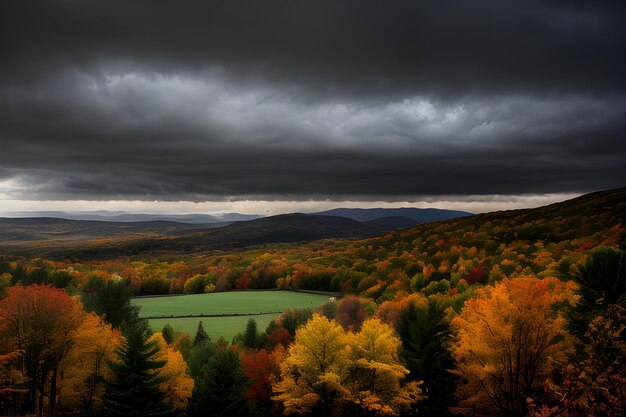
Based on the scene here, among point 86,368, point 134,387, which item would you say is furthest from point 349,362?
point 86,368

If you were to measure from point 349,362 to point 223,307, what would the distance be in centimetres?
7160

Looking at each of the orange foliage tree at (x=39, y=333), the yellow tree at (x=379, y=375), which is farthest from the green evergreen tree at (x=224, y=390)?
the orange foliage tree at (x=39, y=333)

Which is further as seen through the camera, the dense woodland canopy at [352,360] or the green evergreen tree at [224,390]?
the green evergreen tree at [224,390]

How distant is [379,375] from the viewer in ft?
167

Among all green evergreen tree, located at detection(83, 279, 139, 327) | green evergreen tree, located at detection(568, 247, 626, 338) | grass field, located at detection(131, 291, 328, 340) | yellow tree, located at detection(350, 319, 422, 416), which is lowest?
grass field, located at detection(131, 291, 328, 340)

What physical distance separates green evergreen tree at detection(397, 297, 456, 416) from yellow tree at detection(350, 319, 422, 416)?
1.80m

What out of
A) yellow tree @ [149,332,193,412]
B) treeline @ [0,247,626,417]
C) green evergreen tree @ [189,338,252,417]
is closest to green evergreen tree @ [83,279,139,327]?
treeline @ [0,247,626,417]

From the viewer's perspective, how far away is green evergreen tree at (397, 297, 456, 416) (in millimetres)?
50406

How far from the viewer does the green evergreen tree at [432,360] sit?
50.4 metres

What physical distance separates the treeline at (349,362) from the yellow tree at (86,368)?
128mm

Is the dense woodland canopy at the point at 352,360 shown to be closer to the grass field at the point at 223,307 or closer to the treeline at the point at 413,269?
the grass field at the point at 223,307

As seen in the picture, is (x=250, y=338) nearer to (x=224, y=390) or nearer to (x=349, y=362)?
(x=349, y=362)

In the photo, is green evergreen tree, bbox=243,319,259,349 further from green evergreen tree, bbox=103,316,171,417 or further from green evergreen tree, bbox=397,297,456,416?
green evergreen tree, bbox=103,316,171,417

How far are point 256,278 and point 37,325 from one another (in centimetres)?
12329
